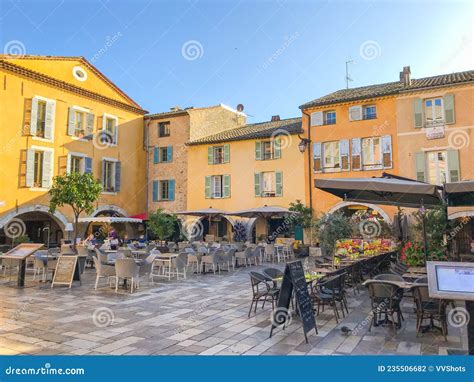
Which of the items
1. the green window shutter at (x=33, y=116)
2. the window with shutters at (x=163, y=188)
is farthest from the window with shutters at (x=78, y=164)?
the window with shutters at (x=163, y=188)

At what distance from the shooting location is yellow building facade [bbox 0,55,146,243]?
58.3 feet

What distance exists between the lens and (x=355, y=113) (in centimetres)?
1955

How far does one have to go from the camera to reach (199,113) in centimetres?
2470

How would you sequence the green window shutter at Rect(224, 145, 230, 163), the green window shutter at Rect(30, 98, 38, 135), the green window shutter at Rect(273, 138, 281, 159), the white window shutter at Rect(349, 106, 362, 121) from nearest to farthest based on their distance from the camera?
the green window shutter at Rect(30, 98, 38, 135)
the white window shutter at Rect(349, 106, 362, 121)
the green window shutter at Rect(273, 138, 281, 159)
the green window shutter at Rect(224, 145, 230, 163)

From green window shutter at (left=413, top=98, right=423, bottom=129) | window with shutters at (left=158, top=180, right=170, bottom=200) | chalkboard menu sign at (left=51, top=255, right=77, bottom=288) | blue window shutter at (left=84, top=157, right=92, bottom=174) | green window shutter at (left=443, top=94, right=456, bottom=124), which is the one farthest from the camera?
window with shutters at (left=158, top=180, right=170, bottom=200)

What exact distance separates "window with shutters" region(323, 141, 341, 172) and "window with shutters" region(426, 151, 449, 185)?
412 cm

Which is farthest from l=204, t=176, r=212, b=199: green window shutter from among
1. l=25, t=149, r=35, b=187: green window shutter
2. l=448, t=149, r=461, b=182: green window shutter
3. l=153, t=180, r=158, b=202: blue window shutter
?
l=448, t=149, r=461, b=182: green window shutter

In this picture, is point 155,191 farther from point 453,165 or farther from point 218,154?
point 453,165

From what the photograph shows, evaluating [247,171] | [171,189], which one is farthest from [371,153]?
[171,189]

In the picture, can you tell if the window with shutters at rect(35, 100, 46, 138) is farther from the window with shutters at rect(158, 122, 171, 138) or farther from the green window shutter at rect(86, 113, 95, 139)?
the window with shutters at rect(158, 122, 171, 138)

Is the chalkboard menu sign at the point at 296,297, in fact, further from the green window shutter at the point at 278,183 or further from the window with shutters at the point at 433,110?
the green window shutter at the point at 278,183

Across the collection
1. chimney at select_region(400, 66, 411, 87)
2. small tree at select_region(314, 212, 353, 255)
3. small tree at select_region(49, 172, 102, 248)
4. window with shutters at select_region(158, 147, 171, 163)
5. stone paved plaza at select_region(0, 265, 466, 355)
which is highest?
chimney at select_region(400, 66, 411, 87)

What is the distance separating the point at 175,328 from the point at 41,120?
56.0 feet

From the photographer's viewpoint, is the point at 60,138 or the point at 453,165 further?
the point at 60,138
